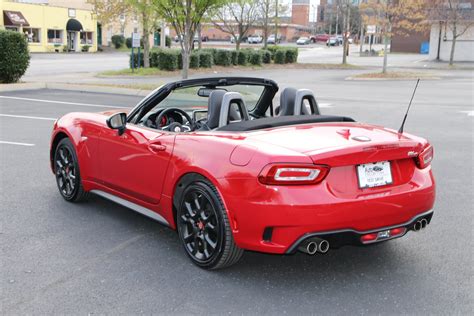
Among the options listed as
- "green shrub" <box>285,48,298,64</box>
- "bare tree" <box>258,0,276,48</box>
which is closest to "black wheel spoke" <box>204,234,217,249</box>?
"green shrub" <box>285,48,298,64</box>

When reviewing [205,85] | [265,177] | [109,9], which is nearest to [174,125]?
[205,85]

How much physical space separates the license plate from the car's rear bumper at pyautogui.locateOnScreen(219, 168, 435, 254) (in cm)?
5

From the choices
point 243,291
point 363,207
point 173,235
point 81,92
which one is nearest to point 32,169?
point 173,235

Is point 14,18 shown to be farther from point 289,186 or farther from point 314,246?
point 314,246

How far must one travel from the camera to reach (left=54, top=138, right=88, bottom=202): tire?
19.1 ft

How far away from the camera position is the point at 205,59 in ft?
105

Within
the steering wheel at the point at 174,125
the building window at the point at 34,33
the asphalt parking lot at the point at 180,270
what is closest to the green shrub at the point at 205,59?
the asphalt parking lot at the point at 180,270

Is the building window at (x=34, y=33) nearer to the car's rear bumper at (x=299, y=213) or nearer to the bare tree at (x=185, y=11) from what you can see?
the bare tree at (x=185, y=11)

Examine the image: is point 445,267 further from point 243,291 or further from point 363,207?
point 243,291

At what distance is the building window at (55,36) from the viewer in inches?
2394

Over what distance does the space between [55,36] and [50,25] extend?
5.45ft

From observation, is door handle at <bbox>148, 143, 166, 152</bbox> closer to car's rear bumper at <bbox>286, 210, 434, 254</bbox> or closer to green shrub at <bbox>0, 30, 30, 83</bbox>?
car's rear bumper at <bbox>286, 210, 434, 254</bbox>

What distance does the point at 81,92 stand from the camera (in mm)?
19562

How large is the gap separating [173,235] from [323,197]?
1.81 meters
